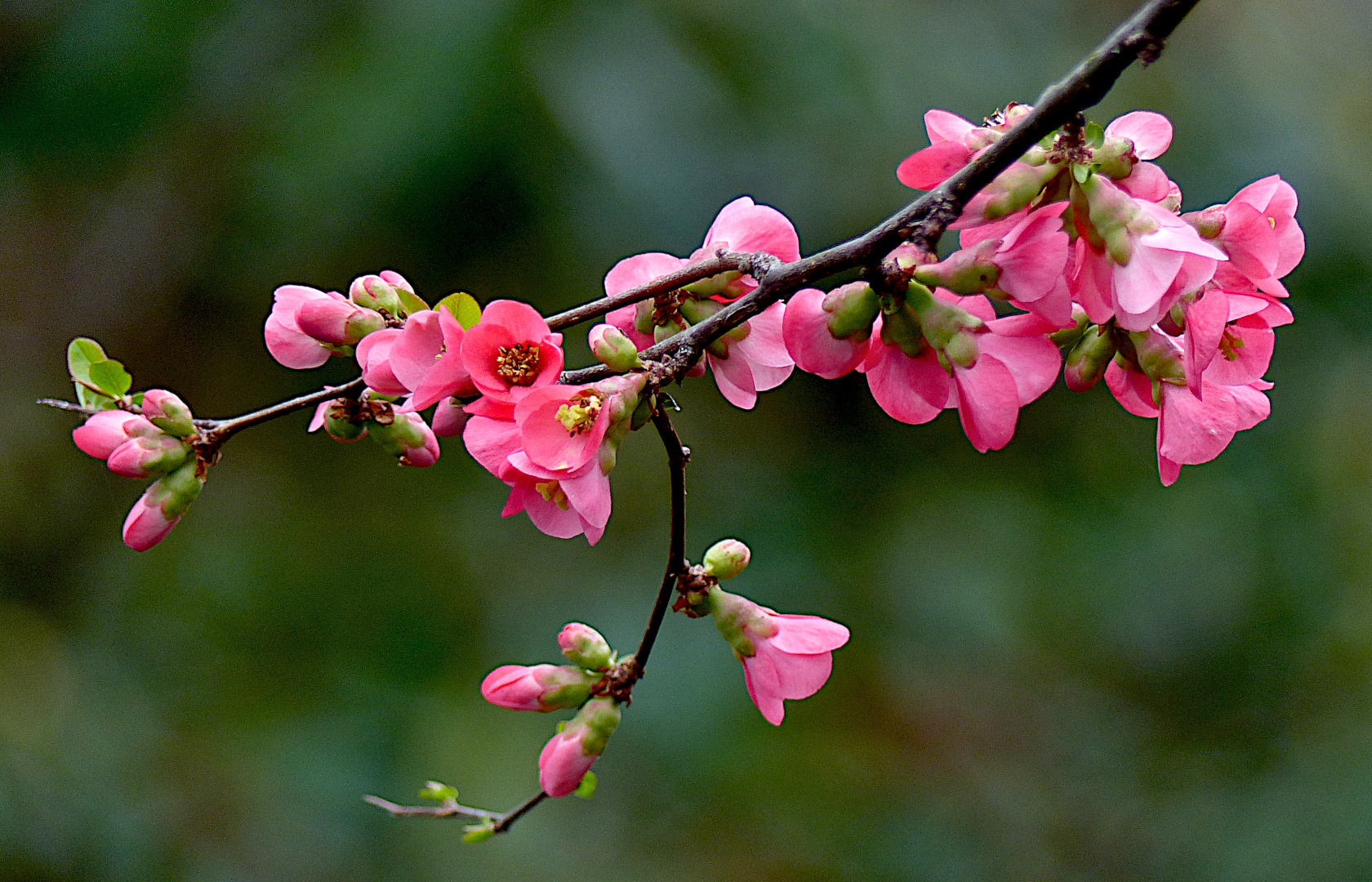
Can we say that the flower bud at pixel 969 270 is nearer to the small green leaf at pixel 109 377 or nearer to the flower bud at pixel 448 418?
the flower bud at pixel 448 418

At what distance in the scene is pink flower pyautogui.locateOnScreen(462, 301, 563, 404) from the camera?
0.39 m

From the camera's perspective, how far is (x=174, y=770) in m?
1.85

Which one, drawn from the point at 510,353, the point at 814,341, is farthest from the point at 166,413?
the point at 814,341

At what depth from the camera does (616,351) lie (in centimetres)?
41

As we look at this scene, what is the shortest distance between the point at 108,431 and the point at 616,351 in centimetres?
31

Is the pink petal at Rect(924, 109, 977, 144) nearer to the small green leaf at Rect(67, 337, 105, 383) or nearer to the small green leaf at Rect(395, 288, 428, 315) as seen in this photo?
the small green leaf at Rect(395, 288, 428, 315)

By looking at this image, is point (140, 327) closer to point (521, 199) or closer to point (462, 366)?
point (521, 199)

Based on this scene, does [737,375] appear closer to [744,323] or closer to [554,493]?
[744,323]

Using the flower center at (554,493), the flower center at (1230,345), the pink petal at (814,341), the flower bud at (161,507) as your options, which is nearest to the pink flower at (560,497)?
the flower center at (554,493)

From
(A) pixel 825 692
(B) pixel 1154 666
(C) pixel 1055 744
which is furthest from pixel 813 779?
(B) pixel 1154 666

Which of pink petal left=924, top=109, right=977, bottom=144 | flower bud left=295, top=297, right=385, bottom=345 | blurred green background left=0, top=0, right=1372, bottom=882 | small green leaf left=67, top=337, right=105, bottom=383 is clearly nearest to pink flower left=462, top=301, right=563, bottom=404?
flower bud left=295, top=297, right=385, bottom=345

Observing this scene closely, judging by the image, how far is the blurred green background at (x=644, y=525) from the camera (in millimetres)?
1798

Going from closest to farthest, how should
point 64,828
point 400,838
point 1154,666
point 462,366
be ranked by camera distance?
point 462,366 < point 64,828 < point 400,838 < point 1154,666

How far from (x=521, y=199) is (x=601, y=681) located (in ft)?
4.99
